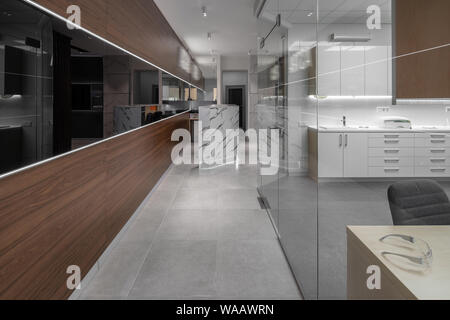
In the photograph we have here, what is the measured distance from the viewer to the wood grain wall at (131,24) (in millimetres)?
2499

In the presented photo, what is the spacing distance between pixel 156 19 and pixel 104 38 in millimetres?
3155

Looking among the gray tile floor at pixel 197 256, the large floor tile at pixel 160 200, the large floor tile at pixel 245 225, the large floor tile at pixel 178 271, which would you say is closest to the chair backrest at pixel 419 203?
the gray tile floor at pixel 197 256

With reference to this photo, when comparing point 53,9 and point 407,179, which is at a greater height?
point 53,9

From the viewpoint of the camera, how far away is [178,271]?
9.25 feet

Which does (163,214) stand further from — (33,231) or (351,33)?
(351,33)

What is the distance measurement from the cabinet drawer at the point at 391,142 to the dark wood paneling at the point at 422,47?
0.50 feet

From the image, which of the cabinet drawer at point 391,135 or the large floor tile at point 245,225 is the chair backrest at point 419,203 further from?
the large floor tile at point 245,225

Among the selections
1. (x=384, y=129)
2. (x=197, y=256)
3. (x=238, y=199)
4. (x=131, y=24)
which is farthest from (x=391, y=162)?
(x=238, y=199)

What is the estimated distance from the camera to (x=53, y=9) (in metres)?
1.94

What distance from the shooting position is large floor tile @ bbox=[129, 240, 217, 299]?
2488 mm

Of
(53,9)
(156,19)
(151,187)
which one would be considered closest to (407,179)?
(53,9)

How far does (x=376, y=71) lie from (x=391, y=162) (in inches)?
14.4

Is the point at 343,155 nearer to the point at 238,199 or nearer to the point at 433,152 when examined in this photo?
the point at 433,152
